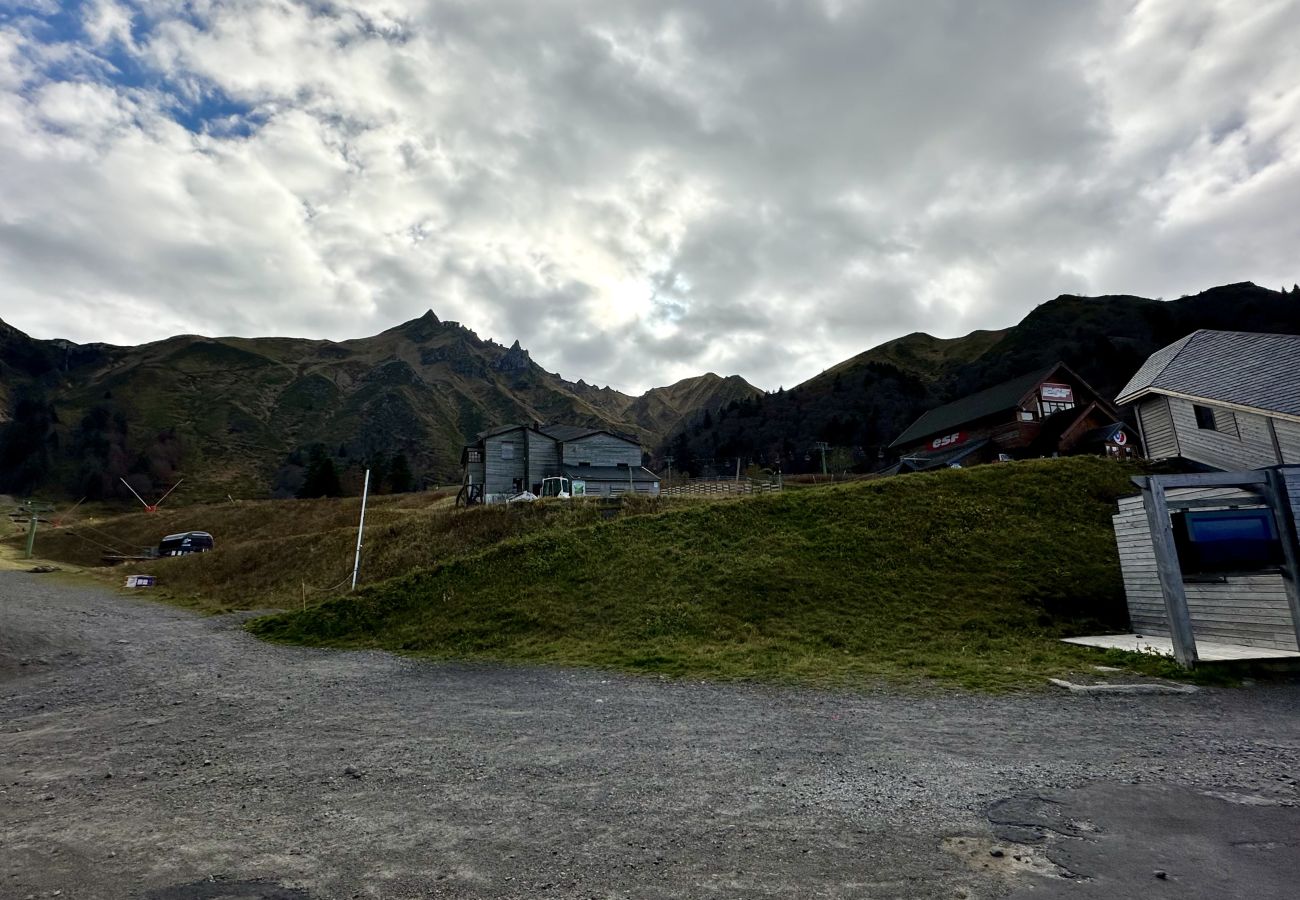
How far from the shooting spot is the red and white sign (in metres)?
56.7

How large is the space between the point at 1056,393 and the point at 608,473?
43.6 meters

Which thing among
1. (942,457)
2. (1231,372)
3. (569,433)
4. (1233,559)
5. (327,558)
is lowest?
(1233,559)

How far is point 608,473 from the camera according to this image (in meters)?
63.7

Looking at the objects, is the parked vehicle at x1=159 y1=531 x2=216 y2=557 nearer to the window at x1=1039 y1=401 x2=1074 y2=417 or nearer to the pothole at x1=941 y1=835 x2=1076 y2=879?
the pothole at x1=941 y1=835 x2=1076 y2=879

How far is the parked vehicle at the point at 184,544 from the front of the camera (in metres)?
49.0

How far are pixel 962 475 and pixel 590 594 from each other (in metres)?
20.9

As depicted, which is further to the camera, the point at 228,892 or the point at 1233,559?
the point at 1233,559

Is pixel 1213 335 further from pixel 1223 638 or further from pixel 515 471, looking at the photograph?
pixel 515 471

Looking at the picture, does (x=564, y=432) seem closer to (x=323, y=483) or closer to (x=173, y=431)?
(x=323, y=483)

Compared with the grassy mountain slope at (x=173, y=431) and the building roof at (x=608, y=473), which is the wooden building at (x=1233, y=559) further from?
the grassy mountain slope at (x=173, y=431)

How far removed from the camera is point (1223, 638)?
50.9 ft

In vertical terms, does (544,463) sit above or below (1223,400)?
above

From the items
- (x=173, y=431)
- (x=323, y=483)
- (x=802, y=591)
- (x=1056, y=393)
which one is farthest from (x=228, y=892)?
(x=173, y=431)

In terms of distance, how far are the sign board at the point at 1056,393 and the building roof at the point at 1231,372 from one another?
55.1 ft
